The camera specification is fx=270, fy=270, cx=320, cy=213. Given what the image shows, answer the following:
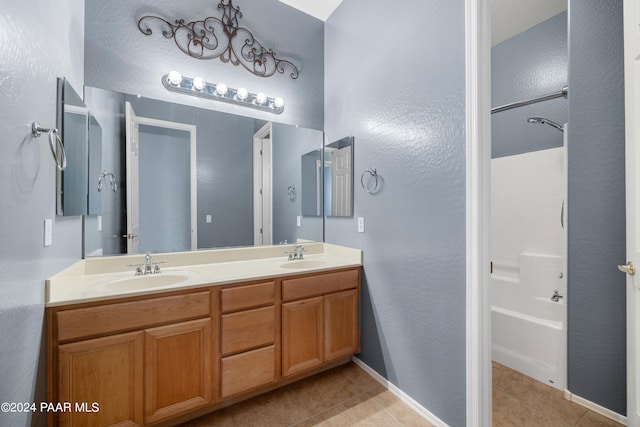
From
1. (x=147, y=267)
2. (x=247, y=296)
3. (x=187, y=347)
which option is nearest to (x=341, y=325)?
(x=247, y=296)

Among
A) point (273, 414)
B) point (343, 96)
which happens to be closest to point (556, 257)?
point (343, 96)

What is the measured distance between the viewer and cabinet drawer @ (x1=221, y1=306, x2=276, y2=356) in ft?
5.07

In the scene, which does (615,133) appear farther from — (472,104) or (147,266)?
(147,266)

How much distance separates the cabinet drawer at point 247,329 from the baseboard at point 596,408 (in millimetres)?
1921

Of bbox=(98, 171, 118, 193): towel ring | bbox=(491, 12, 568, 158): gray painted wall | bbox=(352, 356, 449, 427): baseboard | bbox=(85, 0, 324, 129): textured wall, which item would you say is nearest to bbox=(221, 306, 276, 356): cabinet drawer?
bbox=(352, 356, 449, 427): baseboard

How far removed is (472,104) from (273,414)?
2082 mm

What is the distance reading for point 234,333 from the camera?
5.14ft

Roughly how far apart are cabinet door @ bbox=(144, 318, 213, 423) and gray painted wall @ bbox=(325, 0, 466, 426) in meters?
1.17

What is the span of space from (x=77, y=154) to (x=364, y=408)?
222 centimetres

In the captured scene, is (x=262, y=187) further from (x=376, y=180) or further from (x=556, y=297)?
(x=556, y=297)

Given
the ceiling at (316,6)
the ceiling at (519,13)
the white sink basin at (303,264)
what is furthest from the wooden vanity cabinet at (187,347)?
the ceiling at (519,13)

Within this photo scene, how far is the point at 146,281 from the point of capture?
164 centimetres

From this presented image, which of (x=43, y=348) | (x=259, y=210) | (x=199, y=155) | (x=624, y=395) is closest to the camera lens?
(x=43, y=348)

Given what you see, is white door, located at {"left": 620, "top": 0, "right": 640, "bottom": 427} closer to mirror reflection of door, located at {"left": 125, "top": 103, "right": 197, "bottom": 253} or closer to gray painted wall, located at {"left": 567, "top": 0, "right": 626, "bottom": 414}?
gray painted wall, located at {"left": 567, "top": 0, "right": 626, "bottom": 414}
